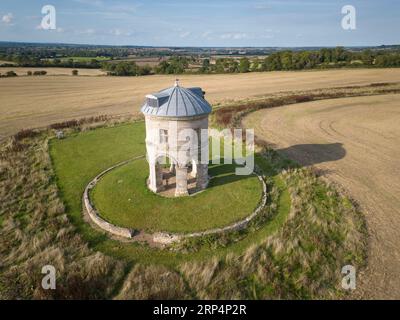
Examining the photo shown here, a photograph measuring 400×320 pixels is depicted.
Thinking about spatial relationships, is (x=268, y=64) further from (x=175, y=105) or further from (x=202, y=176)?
(x=175, y=105)

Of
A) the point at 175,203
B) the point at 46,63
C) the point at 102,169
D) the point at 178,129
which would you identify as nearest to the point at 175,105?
the point at 178,129

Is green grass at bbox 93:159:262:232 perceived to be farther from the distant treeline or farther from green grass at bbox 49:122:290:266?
the distant treeline

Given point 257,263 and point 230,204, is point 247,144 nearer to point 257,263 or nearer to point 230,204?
A: point 230,204

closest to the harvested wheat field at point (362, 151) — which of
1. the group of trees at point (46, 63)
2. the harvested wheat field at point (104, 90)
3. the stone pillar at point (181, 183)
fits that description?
the stone pillar at point (181, 183)

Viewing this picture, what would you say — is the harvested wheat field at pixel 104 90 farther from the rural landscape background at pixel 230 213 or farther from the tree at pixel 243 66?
the tree at pixel 243 66

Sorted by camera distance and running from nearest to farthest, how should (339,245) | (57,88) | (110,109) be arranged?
(339,245)
(110,109)
(57,88)

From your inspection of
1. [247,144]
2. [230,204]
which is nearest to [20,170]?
[230,204]
